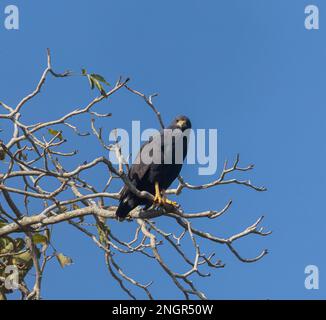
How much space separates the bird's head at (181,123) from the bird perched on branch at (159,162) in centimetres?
10

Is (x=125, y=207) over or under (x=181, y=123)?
under

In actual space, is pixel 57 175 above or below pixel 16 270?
above

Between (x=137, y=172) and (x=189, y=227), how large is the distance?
167 cm

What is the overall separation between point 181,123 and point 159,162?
2.24 ft

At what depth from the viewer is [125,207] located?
10773 millimetres

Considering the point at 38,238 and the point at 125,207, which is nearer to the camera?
the point at 38,238

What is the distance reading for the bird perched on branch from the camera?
448 inches

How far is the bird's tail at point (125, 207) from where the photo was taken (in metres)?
10.7

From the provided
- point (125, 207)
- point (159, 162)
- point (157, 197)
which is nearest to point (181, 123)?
point (159, 162)

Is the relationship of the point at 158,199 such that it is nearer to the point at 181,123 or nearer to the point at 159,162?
the point at 159,162

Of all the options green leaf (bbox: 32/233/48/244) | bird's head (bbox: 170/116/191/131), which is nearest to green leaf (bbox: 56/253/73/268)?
green leaf (bbox: 32/233/48/244)
